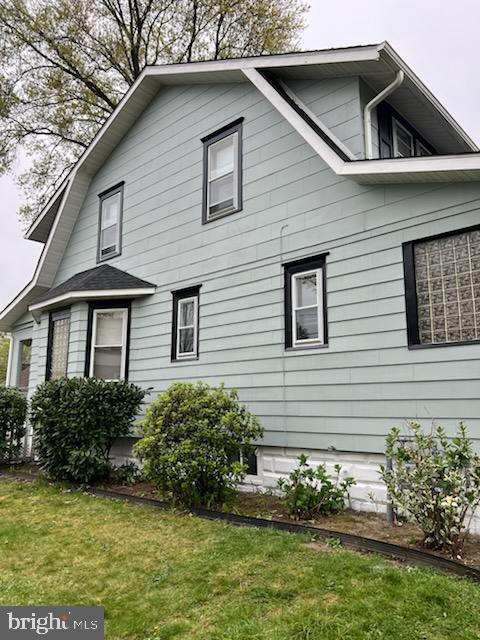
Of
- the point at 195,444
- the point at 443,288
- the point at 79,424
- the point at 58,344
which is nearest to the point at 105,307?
the point at 58,344

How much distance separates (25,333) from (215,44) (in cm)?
1201

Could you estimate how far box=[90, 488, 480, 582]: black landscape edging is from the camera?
405cm

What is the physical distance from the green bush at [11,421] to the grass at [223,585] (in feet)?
16.8

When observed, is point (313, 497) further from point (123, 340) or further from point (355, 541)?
point (123, 340)

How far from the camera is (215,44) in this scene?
57.7 feet

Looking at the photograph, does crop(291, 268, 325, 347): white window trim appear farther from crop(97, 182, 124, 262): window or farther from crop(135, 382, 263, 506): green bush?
crop(97, 182, 124, 262): window

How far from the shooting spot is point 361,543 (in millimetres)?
4707

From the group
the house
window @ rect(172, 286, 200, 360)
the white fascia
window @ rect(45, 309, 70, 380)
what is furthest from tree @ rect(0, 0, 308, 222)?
window @ rect(172, 286, 200, 360)

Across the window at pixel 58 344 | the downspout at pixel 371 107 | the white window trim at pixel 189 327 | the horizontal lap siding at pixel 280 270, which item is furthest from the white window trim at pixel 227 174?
the window at pixel 58 344

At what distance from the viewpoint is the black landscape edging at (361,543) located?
405 cm

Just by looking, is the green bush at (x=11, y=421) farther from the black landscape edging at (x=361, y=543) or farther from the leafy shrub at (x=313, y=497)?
the leafy shrub at (x=313, y=497)

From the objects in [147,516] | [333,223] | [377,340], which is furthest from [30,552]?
[333,223]

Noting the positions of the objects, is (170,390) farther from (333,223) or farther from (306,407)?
(333,223)

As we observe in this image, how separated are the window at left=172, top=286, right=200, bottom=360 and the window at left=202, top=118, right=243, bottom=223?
1428 mm
